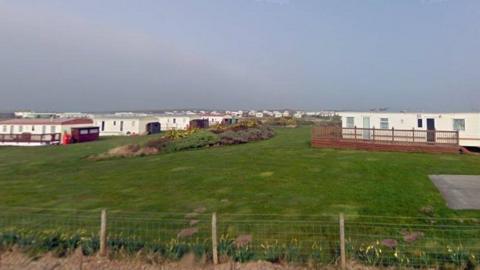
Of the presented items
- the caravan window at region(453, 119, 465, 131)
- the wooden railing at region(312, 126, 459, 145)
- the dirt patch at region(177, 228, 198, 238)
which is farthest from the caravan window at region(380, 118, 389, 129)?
the dirt patch at region(177, 228, 198, 238)

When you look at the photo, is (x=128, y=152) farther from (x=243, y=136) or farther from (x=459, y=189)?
(x=459, y=189)

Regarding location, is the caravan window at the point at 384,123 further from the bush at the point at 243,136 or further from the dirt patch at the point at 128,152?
the dirt patch at the point at 128,152

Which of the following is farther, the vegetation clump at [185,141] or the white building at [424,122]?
the vegetation clump at [185,141]

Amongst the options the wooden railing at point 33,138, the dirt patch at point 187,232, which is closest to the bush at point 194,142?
the dirt patch at point 187,232

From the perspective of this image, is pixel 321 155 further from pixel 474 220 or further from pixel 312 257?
pixel 312 257

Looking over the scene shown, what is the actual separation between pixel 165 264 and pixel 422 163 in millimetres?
14703

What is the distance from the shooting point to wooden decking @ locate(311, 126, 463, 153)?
67.2 feet

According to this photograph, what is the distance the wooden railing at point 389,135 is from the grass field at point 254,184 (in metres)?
2.18

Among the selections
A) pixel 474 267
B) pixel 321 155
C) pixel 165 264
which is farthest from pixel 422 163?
pixel 165 264

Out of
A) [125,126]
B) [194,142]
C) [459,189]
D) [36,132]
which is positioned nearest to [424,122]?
[459,189]

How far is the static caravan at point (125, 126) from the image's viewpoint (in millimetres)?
51188

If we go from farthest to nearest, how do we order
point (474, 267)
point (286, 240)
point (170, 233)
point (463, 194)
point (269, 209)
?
1. point (463, 194)
2. point (269, 209)
3. point (170, 233)
4. point (286, 240)
5. point (474, 267)

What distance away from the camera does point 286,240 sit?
773cm

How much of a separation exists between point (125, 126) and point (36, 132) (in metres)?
13.1
